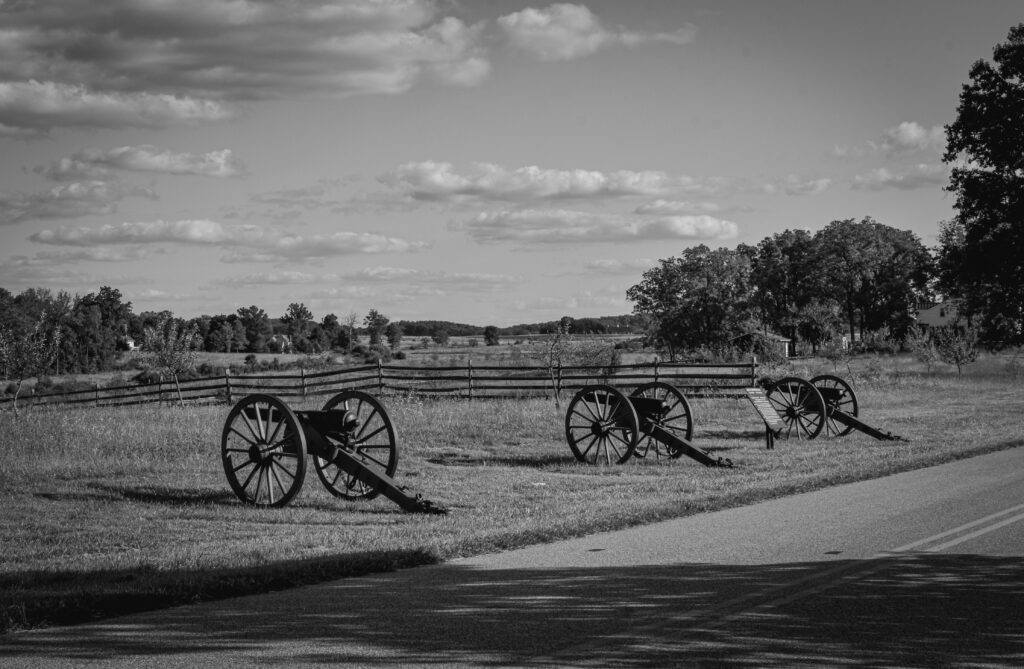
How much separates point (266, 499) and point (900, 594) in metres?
9.00

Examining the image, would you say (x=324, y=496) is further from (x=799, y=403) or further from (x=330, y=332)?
(x=330, y=332)

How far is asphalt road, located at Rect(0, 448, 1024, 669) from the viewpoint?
5.88 metres

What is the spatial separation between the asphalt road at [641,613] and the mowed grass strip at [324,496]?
2.08 feet

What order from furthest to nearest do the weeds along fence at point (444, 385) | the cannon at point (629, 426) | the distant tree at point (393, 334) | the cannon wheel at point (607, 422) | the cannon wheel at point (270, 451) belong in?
the distant tree at point (393, 334), the weeds along fence at point (444, 385), the cannon wheel at point (607, 422), the cannon at point (629, 426), the cannon wheel at point (270, 451)

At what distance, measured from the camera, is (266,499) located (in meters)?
13.8

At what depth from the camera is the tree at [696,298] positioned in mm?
72625

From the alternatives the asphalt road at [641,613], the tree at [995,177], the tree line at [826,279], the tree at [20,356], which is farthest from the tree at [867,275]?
the asphalt road at [641,613]

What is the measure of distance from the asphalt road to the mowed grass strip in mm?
633

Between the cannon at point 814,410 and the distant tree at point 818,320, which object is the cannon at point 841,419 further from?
the distant tree at point 818,320

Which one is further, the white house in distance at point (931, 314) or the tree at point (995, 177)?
the white house in distance at point (931, 314)

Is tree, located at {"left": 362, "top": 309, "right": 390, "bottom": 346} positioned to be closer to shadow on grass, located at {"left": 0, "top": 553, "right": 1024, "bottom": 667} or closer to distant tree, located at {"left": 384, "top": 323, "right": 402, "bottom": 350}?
distant tree, located at {"left": 384, "top": 323, "right": 402, "bottom": 350}

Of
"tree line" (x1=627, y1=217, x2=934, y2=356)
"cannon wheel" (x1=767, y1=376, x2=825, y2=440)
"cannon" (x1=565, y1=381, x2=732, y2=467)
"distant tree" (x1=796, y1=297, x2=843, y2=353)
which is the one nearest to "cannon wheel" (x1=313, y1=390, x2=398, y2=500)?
"cannon" (x1=565, y1=381, x2=732, y2=467)

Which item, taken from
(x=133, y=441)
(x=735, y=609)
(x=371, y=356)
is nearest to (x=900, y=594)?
(x=735, y=609)

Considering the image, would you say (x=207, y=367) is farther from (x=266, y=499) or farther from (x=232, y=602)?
(x=232, y=602)
